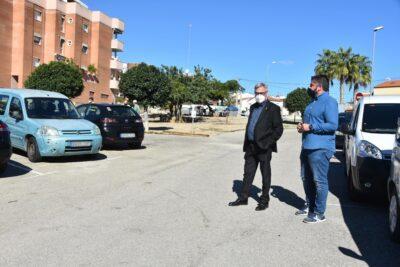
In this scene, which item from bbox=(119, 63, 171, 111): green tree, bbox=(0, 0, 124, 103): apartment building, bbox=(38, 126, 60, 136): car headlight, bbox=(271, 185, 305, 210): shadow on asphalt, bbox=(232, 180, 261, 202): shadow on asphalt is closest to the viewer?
bbox=(271, 185, 305, 210): shadow on asphalt

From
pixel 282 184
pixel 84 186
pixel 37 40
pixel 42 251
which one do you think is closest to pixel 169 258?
pixel 42 251

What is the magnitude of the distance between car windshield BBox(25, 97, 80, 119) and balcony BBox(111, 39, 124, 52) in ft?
164

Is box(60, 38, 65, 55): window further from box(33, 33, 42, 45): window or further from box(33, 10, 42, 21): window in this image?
box(33, 10, 42, 21): window

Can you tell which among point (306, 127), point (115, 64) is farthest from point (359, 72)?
point (306, 127)

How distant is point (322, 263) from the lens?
186 inches

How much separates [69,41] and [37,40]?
476 centimetres

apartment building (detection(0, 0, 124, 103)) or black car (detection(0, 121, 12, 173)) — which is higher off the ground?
apartment building (detection(0, 0, 124, 103))

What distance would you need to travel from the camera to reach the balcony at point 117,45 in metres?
61.7

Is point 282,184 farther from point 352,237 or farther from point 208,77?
point 208,77

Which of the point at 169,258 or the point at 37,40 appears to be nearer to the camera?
the point at 169,258

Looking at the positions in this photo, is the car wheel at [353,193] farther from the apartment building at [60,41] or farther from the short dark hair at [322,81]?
the apartment building at [60,41]

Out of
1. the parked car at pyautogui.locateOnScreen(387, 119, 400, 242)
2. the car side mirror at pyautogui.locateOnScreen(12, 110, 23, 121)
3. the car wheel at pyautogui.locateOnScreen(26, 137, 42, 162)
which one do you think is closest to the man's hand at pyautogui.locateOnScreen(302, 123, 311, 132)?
the parked car at pyautogui.locateOnScreen(387, 119, 400, 242)

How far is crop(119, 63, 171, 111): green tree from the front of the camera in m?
28.1

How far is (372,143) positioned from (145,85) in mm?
21728
